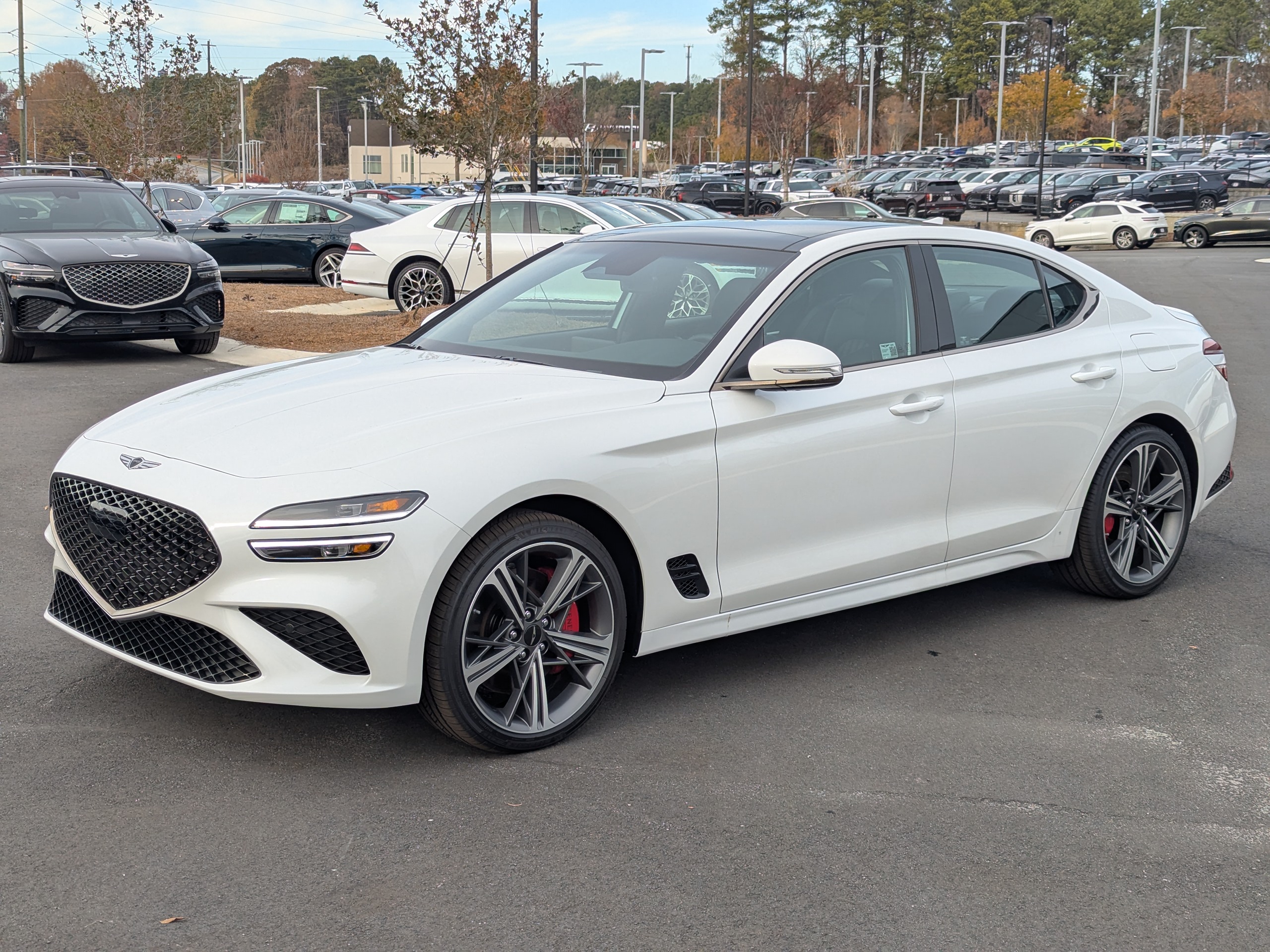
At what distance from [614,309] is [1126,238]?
3665cm

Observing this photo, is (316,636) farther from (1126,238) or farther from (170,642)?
(1126,238)

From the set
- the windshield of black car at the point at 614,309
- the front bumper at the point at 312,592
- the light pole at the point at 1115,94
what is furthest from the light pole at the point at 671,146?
the front bumper at the point at 312,592

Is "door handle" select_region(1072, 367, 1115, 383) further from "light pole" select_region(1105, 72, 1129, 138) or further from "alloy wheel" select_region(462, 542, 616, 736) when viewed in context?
"light pole" select_region(1105, 72, 1129, 138)

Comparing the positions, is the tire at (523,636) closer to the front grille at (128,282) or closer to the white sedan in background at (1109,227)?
the front grille at (128,282)

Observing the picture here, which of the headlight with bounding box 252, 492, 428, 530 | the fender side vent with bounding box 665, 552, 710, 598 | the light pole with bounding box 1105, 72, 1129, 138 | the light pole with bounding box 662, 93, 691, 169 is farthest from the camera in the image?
the light pole with bounding box 1105, 72, 1129, 138

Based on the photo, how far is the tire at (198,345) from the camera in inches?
524

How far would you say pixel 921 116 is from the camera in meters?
113

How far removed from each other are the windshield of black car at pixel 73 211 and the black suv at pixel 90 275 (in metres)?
0.01

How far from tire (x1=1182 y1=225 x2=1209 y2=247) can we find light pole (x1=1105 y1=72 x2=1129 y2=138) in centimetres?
7330

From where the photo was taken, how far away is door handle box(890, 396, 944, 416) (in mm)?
4816

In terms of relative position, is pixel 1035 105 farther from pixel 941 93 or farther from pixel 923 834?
pixel 923 834

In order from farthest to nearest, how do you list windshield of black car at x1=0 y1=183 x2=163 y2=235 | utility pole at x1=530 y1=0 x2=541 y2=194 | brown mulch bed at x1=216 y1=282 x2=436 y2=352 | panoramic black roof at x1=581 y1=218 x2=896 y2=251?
1. utility pole at x1=530 y1=0 x2=541 y2=194
2. brown mulch bed at x1=216 y1=282 x2=436 y2=352
3. windshield of black car at x1=0 y1=183 x2=163 y2=235
4. panoramic black roof at x1=581 y1=218 x2=896 y2=251

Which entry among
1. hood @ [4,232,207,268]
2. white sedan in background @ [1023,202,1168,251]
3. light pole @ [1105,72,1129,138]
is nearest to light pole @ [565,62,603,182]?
white sedan in background @ [1023,202,1168,251]

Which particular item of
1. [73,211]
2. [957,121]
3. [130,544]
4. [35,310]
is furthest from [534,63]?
[957,121]
